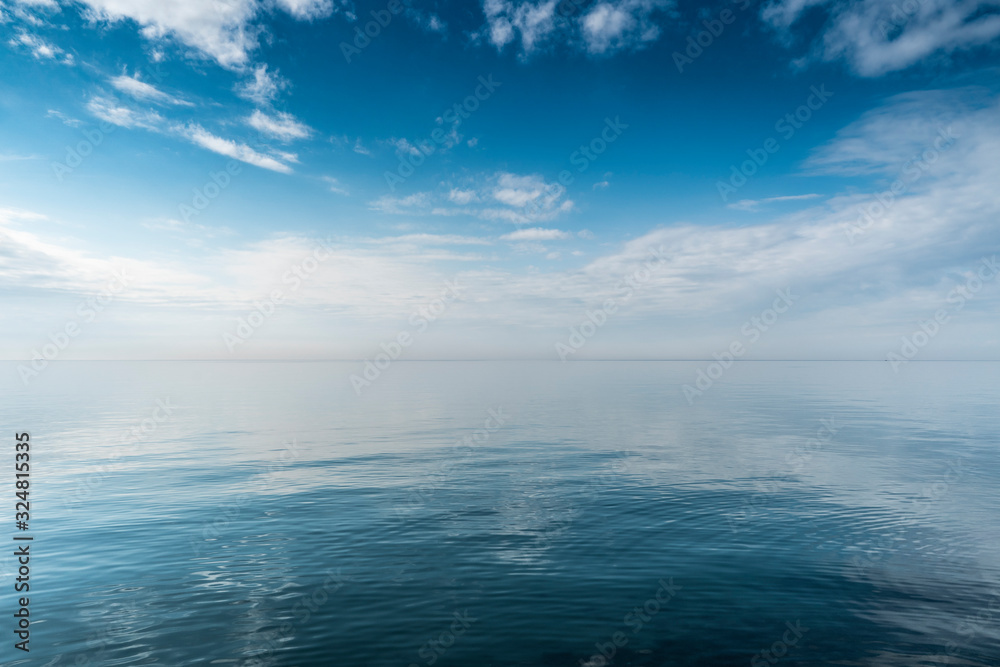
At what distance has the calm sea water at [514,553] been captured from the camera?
Answer: 56.1ft

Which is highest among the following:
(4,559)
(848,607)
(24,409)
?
(24,409)

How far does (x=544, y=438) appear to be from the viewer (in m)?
60.5

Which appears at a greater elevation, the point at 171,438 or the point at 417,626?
the point at 171,438

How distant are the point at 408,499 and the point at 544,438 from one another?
94.2 feet

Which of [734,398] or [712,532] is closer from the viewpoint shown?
[712,532]

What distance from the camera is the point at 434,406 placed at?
99500 mm

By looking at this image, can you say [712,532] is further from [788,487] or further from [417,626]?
[417,626]

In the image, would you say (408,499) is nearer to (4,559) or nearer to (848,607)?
(4,559)

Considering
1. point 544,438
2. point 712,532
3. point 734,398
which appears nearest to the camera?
point 712,532

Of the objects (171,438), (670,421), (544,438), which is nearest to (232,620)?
(544,438)

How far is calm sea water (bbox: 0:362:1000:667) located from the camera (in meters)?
17.1

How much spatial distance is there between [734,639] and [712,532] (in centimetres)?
1072

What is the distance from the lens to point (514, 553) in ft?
81.1

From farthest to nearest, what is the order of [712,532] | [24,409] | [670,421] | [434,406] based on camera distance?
1. [434,406]
2. [24,409]
3. [670,421]
4. [712,532]
